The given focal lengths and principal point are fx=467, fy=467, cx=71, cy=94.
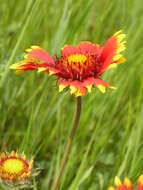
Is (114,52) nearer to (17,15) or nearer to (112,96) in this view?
(112,96)

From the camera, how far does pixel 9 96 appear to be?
1654 mm

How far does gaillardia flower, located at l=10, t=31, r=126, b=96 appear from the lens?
41.9 inches

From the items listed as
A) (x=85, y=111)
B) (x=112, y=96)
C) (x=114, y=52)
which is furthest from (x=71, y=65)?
(x=112, y=96)

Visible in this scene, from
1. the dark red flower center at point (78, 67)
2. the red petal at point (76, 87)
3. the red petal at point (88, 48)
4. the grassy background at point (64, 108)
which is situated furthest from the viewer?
the grassy background at point (64, 108)

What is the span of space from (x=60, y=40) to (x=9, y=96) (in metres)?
0.28

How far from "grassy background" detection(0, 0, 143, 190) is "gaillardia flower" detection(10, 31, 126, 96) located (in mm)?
210

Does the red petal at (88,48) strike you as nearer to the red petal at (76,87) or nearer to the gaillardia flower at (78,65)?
the gaillardia flower at (78,65)

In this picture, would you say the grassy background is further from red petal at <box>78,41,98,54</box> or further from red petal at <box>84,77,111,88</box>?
red petal at <box>84,77,111,88</box>

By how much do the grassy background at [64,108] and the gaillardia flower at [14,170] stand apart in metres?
0.17

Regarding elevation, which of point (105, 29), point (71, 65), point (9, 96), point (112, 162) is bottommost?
point (112, 162)

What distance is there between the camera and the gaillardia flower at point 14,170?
1110mm

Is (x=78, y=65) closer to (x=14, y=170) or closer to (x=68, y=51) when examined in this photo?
(x=68, y=51)

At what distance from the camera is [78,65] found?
1.12 m

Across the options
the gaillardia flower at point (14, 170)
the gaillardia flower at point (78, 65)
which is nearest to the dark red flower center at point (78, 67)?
the gaillardia flower at point (78, 65)
